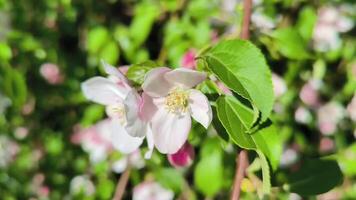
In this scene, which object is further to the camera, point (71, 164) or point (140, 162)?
point (71, 164)

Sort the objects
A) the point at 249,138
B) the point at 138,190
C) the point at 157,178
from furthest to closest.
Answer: the point at 138,190
the point at 157,178
the point at 249,138

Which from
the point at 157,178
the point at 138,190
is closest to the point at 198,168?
the point at 157,178

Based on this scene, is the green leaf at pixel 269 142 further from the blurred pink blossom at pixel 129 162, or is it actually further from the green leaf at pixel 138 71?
the blurred pink blossom at pixel 129 162

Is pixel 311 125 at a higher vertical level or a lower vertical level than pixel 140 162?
lower

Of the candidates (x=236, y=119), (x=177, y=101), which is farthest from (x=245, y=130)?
(x=177, y=101)

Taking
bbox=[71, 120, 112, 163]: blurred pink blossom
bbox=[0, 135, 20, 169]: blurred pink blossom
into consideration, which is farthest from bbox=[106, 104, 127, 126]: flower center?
bbox=[0, 135, 20, 169]: blurred pink blossom

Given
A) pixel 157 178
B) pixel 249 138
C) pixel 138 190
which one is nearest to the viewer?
pixel 249 138

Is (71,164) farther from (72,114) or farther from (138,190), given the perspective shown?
(138,190)

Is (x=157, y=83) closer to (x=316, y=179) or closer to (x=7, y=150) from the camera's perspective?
(x=316, y=179)

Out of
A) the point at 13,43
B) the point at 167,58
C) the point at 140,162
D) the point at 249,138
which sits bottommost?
the point at 140,162
